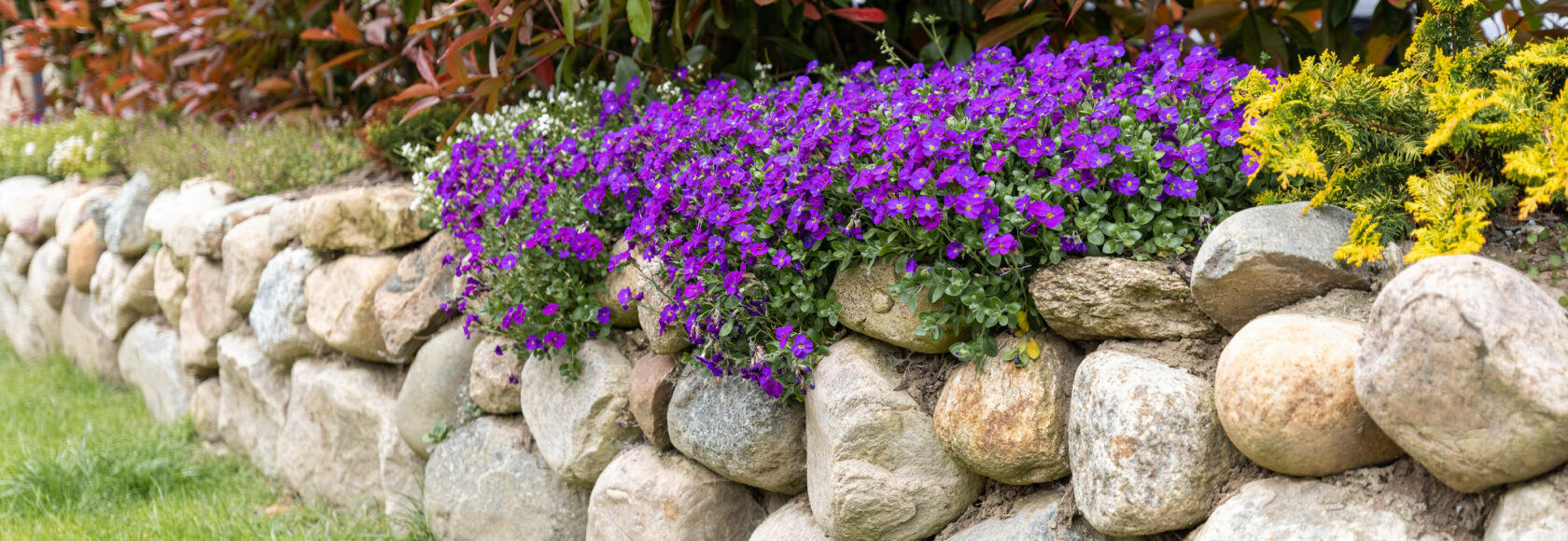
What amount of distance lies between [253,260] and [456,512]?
1463 millimetres

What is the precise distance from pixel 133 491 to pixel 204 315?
0.71m

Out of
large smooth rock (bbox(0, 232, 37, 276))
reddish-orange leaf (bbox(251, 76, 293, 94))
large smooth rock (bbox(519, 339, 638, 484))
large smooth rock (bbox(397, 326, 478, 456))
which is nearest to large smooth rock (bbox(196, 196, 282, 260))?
reddish-orange leaf (bbox(251, 76, 293, 94))

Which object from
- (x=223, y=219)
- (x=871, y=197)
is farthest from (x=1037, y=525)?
(x=223, y=219)

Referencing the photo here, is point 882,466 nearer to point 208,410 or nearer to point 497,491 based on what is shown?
point 497,491

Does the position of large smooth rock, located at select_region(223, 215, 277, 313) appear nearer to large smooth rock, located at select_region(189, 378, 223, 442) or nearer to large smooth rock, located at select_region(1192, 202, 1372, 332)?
large smooth rock, located at select_region(189, 378, 223, 442)

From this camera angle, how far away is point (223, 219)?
363 cm

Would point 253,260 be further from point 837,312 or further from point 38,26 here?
point 38,26

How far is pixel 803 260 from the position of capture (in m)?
1.83

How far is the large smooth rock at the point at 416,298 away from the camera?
2.84m

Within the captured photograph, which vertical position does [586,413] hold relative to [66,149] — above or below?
above

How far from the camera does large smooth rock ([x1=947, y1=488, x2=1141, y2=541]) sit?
1562 millimetres

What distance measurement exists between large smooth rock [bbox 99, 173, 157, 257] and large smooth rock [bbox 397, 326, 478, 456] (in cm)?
221

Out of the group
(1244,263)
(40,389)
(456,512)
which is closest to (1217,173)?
(1244,263)

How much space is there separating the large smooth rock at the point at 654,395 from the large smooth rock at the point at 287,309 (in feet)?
4.99
